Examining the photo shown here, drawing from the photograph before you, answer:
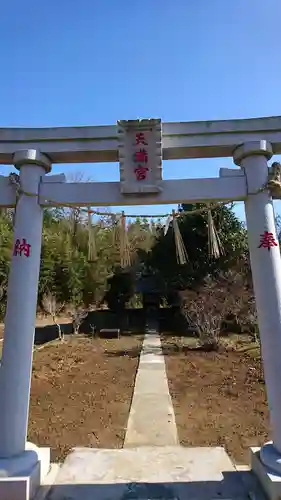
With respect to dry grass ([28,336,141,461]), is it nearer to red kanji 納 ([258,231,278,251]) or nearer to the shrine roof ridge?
red kanji 納 ([258,231,278,251])

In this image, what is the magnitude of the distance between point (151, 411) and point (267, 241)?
3.51 meters

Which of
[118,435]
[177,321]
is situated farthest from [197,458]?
[177,321]

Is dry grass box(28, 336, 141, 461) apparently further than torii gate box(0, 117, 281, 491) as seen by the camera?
Yes

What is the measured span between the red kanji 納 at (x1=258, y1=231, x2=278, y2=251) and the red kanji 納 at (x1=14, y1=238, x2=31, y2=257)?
6.58 feet

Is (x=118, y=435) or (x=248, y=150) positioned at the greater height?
(x=248, y=150)

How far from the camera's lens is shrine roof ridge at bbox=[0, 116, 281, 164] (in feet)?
10.6

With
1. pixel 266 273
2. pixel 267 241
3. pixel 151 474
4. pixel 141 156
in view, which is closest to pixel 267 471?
pixel 151 474

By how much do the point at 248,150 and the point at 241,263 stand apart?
9.79 meters

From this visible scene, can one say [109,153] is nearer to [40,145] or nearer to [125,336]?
[40,145]

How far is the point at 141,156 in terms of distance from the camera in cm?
321

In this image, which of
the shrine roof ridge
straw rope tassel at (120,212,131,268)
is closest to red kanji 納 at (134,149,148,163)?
the shrine roof ridge

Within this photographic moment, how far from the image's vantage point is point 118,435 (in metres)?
4.42

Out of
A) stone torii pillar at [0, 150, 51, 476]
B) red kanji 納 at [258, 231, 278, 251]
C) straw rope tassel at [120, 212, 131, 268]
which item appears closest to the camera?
stone torii pillar at [0, 150, 51, 476]

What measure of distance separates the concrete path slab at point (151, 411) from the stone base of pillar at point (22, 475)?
4.77 ft
